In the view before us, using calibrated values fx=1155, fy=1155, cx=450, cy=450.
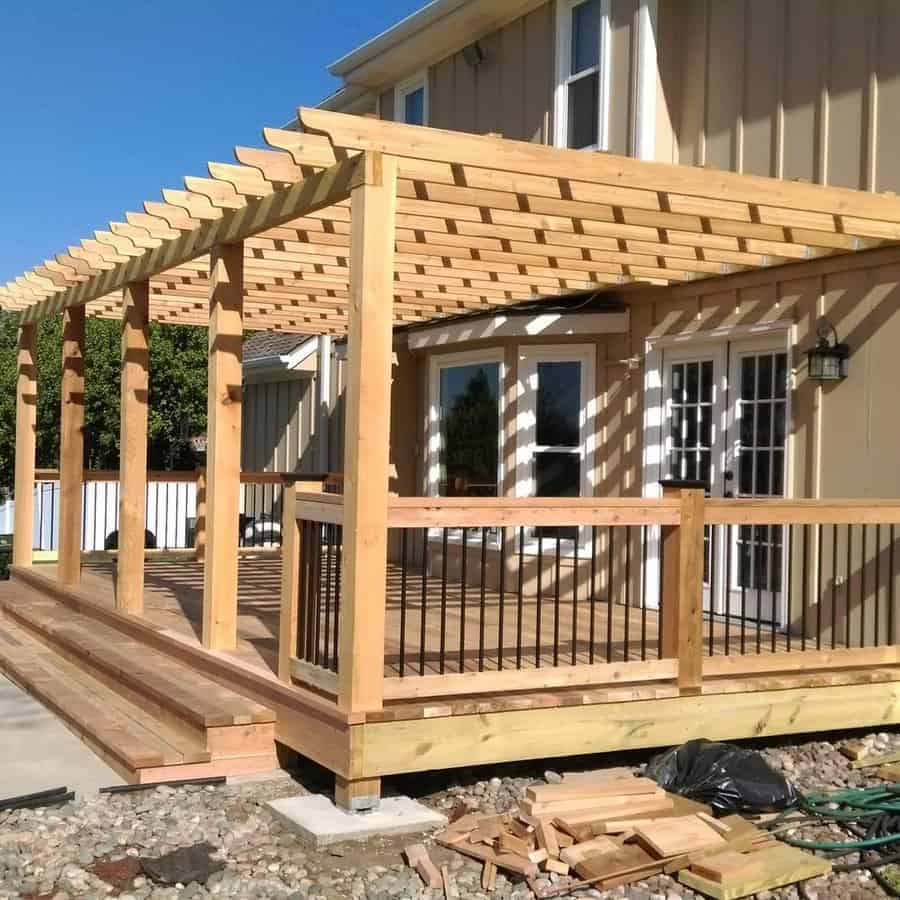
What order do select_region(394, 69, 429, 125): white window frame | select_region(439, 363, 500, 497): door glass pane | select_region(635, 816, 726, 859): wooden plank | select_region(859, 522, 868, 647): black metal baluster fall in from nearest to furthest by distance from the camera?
select_region(635, 816, 726, 859): wooden plank < select_region(859, 522, 868, 647): black metal baluster < select_region(439, 363, 500, 497): door glass pane < select_region(394, 69, 429, 125): white window frame

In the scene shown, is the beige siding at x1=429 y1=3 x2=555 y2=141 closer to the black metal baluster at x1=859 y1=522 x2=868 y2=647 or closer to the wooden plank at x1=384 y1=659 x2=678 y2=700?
the black metal baluster at x1=859 y1=522 x2=868 y2=647

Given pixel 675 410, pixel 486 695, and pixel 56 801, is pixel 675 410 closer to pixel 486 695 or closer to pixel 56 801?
pixel 486 695

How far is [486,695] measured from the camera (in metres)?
5.53

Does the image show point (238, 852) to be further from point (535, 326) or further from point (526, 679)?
point (535, 326)

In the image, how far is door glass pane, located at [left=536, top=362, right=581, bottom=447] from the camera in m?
9.68

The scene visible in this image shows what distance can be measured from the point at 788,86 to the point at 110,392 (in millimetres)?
13718

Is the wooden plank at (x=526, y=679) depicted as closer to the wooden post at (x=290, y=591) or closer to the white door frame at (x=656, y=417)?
the wooden post at (x=290, y=591)

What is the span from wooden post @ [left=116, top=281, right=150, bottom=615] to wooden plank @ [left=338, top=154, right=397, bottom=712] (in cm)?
356

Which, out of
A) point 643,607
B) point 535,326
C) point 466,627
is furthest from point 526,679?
point 535,326

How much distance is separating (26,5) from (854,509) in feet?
84.9

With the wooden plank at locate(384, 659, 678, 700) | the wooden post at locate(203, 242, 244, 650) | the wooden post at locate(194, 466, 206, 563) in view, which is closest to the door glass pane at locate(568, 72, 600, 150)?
the wooden post at locate(203, 242, 244, 650)

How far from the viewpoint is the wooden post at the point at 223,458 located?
6.65 meters

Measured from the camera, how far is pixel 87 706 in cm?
666

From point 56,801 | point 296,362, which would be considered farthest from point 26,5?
point 56,801
